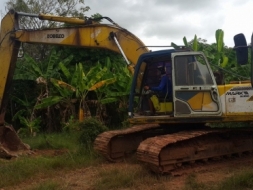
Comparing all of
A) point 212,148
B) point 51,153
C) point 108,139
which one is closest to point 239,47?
point 212,148

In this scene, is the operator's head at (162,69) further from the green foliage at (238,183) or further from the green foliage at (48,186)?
the green foliage at (48,186)

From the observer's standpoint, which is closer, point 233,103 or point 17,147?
point 233,103

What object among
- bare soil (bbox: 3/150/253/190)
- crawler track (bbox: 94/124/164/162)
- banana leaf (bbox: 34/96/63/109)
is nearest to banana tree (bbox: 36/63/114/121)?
banana leaf (bbox: 34/96/63/109)

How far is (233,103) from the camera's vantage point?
820 centimetres

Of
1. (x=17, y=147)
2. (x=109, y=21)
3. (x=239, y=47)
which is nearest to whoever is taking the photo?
(x=239, y=47)

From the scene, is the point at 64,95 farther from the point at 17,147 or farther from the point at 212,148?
the point at 212,148

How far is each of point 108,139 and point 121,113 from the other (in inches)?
283

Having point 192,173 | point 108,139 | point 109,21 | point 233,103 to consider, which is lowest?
point 192,173

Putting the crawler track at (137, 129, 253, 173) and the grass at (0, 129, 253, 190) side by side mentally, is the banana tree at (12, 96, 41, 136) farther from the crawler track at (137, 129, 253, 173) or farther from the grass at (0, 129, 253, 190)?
the crawler track at (137, 129, 253, 173)

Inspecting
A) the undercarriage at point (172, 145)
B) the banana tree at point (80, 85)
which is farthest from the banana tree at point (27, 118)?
the undercarriage at point (172, 145)

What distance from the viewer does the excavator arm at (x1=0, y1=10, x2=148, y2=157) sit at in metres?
9.89

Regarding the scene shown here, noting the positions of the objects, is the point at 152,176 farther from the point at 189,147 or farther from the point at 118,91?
the point at 118,91

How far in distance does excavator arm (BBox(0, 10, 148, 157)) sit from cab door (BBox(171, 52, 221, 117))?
1.60 meters

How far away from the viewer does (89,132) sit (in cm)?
1064
